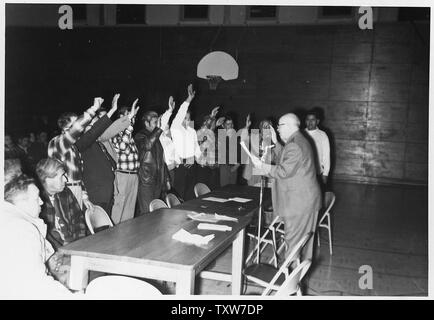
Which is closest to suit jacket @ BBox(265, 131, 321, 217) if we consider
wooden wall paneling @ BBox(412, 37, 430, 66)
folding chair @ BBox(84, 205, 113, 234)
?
folding chair @ BBox(84, 205, 113, 234)

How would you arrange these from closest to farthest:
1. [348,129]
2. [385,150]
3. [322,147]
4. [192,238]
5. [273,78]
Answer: [192,238] < [322,147] < [385,150] < [348,129] < [273,78]

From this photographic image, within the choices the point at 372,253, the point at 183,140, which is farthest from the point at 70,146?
the point at 372,253

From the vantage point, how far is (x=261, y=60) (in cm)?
1055

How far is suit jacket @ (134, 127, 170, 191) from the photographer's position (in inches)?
180

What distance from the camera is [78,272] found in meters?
2.30

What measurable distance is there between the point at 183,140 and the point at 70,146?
8.36 ft

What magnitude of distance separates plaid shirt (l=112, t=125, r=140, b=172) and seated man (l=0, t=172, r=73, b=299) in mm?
1975

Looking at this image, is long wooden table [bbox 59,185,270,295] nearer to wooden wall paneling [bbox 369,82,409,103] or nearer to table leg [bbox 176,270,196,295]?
table leg [bbox 176,270,196,295]

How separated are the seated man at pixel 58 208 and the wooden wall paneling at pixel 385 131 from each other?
29.1 ft

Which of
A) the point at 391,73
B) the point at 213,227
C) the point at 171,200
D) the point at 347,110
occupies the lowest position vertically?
the point at 171,200

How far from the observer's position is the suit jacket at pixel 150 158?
180 inches

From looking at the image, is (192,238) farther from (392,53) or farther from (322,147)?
(392,53)

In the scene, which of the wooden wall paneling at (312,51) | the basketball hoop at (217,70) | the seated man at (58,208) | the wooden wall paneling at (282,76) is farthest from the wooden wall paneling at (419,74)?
the seated man at (58,208)
